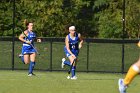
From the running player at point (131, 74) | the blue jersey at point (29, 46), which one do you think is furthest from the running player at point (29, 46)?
the running player at point (131, 74)

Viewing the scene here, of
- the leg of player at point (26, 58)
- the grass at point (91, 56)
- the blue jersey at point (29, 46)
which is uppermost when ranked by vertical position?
the blue jersey at point (29, 46)

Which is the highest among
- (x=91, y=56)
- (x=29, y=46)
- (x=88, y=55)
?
(x=29, y=46)

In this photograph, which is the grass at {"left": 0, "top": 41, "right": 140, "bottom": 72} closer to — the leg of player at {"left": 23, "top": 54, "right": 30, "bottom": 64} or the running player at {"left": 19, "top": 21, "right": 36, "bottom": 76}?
the leg of player at {"left": 23, "top": 54, "right": 30, "bottom": 64}

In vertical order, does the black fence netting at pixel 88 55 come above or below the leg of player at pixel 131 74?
below

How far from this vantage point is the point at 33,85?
14.2m

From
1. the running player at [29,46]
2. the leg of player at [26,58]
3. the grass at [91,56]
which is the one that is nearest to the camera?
the running player at [29,46]

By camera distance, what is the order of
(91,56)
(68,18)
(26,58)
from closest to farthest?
1. (26,58)
2. (91,56)
3. (68,18)

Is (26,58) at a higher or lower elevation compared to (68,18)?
lower

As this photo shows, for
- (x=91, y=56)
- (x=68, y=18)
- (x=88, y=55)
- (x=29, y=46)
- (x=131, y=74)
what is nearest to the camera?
(x=131, y=74)

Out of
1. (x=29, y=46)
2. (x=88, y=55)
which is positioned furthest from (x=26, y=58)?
(x=88, y=55)

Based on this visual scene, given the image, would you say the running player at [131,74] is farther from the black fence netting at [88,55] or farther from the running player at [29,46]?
the black fence netting at [88,55]

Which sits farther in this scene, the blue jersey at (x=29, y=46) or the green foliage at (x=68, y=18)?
the green foliage at (x=68, y=18)

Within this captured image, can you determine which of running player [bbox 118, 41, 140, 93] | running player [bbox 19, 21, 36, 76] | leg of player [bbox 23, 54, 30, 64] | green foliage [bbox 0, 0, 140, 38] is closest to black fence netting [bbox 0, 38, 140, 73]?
green foliage [bbox 0, 0, 140, 38]

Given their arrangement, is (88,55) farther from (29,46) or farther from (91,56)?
(29,46)
